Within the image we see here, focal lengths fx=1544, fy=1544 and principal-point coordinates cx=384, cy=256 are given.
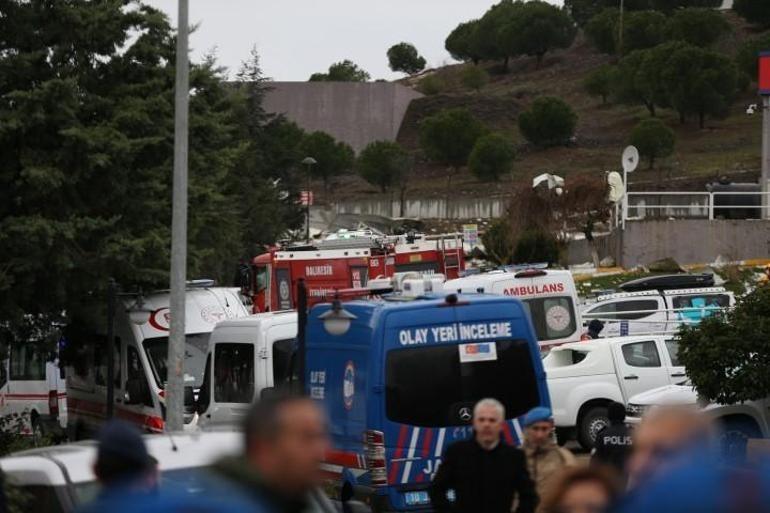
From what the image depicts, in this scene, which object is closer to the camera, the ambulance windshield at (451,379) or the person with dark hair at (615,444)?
the person with dark hair at (615,444)

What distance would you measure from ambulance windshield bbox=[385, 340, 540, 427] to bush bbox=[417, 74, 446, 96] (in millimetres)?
120155

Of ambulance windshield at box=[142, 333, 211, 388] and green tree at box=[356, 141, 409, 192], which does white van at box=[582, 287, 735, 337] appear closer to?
ambulance windshield at box=[142, 333, 211, 388]

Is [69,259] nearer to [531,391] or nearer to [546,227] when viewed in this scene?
[531,391]

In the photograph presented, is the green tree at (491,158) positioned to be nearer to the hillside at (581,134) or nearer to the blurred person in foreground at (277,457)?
the hillside at (581,134)

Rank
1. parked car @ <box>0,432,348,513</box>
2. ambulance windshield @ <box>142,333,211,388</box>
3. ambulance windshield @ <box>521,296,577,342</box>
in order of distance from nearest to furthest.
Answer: parked car @ <box>0,432,348,513</box> → ambulance windshield @ <box>142,333,211,388</box> → ambulance windshield @ <box>521,296,577,342</box>

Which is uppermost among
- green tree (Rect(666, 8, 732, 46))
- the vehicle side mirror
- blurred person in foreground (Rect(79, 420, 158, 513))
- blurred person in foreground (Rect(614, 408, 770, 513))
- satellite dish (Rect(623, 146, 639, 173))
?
green tree (Rect(666, 8, 732, 46))

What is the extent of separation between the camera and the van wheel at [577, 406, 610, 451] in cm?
2172

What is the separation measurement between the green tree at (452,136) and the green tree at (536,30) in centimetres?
3417

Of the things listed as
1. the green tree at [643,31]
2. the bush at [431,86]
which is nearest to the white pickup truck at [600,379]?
the green tree at [643,31]

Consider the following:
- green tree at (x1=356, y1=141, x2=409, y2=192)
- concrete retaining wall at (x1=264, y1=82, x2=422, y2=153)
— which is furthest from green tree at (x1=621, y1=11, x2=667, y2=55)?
green tree at (x1=356, y1=141, x2=409, y2=192)

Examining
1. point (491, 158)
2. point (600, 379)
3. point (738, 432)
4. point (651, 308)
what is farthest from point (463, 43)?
point (738, 432)

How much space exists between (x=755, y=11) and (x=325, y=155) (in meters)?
46.7

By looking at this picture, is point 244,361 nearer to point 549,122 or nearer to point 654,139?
point 654,139

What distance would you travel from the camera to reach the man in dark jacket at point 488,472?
876 cm
